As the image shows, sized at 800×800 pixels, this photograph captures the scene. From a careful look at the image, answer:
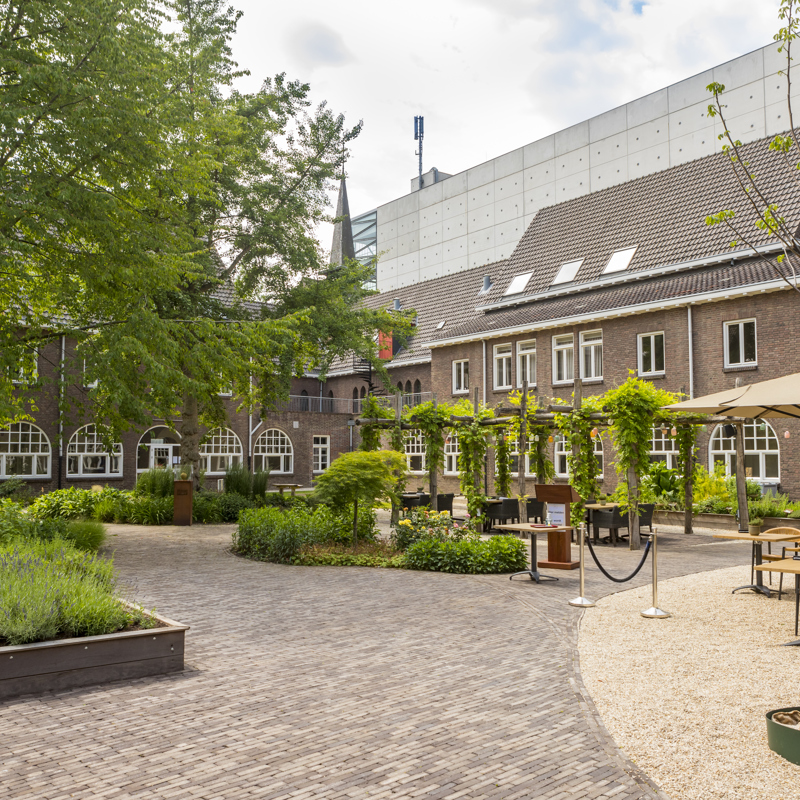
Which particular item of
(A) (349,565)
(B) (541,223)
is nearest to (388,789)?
(A) (349,565)

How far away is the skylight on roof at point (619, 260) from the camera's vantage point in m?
25.6

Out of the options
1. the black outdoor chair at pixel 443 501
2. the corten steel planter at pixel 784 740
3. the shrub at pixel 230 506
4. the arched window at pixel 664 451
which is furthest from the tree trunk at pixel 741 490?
the shrub at pixel 230 506

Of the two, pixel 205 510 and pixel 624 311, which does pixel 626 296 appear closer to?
pixel 624 311

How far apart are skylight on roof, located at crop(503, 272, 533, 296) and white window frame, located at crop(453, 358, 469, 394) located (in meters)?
3.31

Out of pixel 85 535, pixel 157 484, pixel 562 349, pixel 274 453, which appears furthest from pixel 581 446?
pixel 274 453

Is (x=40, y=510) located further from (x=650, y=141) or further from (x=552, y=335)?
(x=650, y=141)

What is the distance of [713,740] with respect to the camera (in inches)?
181

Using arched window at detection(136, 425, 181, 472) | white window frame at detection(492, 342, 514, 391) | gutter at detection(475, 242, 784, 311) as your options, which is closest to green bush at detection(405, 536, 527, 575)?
gutter at detection(475, 242, 784, 311)

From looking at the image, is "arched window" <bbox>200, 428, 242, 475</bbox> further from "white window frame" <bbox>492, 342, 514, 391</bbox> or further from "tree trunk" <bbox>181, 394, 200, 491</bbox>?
"white window frame" <bbox>492, 342, 514, 391</bbox>

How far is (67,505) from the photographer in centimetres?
1962

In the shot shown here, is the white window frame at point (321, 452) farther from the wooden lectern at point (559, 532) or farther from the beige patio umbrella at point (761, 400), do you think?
the beige patio umbrella at point (761, 400)

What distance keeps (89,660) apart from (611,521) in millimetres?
11976

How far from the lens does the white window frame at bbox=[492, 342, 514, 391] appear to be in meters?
28.7

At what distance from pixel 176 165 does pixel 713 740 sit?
12.9 m
